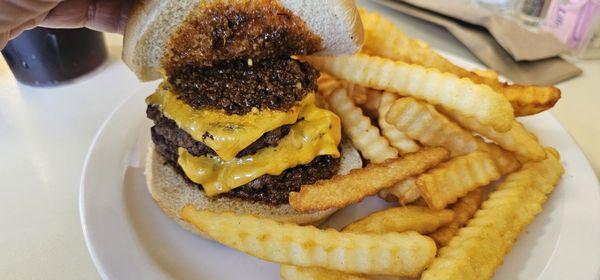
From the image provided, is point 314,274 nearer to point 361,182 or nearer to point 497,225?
point 361,182

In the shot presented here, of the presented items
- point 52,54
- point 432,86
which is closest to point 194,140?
point 432,86

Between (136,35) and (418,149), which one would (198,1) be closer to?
(136,35)

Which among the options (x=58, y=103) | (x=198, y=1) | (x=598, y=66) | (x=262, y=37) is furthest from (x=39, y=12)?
(x=598, y=66)

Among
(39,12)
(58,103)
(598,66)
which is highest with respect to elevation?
(39,12)

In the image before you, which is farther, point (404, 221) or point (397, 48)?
point (397, 48)

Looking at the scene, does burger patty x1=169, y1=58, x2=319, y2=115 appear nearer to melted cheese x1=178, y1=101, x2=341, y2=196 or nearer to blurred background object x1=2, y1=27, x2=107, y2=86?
melted cheese x1=178, y1=101, x2=341, y2=196
